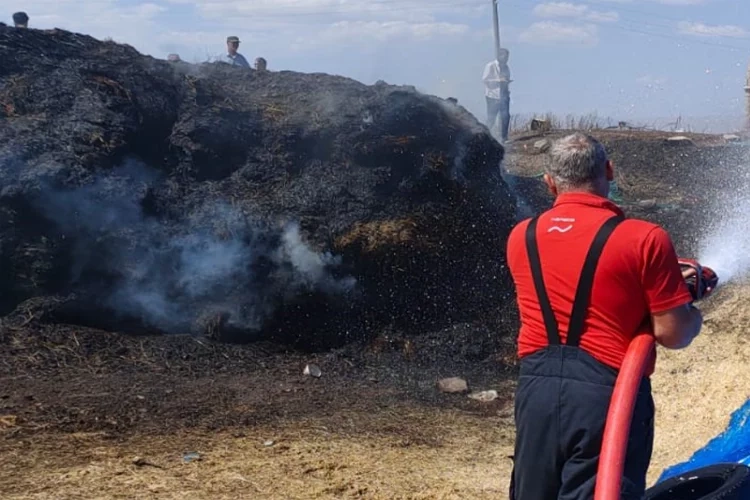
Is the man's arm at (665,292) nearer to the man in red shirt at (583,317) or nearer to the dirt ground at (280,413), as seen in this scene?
the man in red shirt at (583,317)

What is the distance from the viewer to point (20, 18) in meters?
10.2

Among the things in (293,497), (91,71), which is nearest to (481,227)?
(91,71)

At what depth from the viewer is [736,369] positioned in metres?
6.09

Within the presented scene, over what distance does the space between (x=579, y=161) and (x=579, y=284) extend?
42cm

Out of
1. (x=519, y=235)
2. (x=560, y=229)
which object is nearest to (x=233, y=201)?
(x=519, y=235)

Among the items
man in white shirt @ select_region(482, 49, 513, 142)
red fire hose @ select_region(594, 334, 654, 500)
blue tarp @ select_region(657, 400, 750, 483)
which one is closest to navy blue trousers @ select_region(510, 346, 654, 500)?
red fire hose @ select_region(594, 334, 654, 500)

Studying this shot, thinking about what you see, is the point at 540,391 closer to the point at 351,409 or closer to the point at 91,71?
the point at 351,409

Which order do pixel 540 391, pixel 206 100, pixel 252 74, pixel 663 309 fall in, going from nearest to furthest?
pixel 663 309, pixel 540 391, pixel 206 100, pixel 252 74

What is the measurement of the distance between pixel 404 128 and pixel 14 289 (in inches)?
169

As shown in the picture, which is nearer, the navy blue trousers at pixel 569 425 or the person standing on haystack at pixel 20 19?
the navy blue trousers at pixel 569 425

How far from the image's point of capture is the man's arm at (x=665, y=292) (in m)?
2.62

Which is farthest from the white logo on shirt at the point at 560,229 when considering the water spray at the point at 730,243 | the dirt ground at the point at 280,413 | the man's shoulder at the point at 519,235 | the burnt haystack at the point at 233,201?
the burnt haystack at the point at 233,201

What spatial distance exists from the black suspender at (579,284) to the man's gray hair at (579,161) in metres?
0.18

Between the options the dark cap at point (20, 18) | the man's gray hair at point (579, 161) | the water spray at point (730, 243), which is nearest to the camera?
the man's gray hair at point (579, 161)
